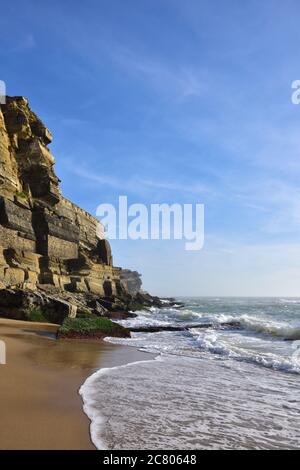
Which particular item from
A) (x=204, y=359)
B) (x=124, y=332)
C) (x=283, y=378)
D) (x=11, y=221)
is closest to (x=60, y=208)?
(x=11, y=221)

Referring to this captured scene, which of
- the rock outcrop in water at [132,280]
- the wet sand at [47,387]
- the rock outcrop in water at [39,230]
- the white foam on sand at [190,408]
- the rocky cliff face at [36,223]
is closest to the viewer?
the wet sand at [47,387]

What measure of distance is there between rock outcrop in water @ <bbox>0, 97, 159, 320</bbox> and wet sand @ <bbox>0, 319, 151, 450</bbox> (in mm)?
11941

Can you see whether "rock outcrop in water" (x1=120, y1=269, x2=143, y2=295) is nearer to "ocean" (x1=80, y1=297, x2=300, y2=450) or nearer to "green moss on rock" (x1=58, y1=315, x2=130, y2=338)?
"green moss on rock" (x1=58, y1=315, x2=130, y2=338)

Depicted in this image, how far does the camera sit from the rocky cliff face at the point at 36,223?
30172mm

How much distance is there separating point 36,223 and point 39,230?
2.23 feet

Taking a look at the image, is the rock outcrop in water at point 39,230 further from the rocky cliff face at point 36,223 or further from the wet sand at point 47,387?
the wet sand at point 47,387

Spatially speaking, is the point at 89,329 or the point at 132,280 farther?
the point at 132,280

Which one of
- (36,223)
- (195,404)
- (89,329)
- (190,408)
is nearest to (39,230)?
(36,223)

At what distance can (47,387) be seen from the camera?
6.88m

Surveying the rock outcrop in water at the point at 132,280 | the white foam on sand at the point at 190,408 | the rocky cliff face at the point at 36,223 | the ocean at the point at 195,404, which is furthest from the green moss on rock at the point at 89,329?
the rock outcrop in water at the point at 132,280

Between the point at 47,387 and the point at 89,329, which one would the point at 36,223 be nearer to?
the point at 89,329

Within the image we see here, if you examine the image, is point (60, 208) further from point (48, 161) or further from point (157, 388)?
point (157, 388)

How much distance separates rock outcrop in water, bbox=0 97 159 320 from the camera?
29.6 m

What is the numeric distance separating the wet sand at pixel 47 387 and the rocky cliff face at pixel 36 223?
15.0 metres
